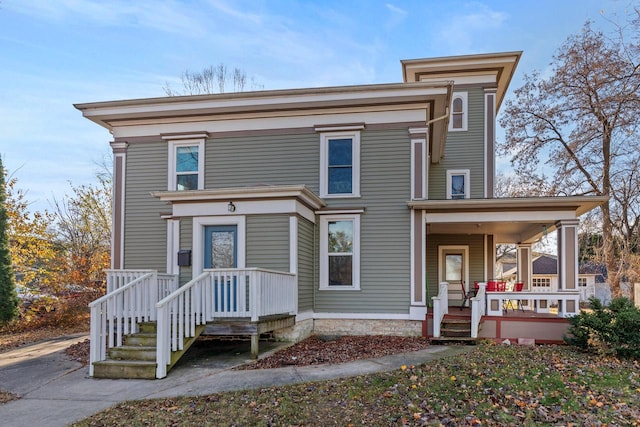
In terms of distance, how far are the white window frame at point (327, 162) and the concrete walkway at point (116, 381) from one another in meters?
3.92

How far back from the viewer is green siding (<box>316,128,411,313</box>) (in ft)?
33.6

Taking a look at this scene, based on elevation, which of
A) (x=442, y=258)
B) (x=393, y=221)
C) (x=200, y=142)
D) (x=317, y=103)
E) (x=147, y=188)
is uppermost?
(x=317, y=103)

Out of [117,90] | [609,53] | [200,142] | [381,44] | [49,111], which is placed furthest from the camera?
[117,90]

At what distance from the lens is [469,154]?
1438 centimetres

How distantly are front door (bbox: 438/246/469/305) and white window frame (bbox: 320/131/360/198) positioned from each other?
4.83 metres

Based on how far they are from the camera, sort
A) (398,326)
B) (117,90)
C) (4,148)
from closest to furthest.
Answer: (398,326) < (4,148) < (117,90)

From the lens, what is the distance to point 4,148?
1320 centimetres

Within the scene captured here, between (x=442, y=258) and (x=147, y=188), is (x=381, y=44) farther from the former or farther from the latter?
(x=147, y=188)

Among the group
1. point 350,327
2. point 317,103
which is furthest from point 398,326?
point 317,103

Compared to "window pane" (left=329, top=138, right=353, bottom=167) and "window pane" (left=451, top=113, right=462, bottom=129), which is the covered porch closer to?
"window pane" (left=329, top=138, right=353, bottom=167)

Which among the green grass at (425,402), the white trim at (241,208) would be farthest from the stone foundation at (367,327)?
the green grass at (425,402)

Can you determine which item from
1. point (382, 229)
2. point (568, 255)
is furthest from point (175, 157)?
point (568, 255)

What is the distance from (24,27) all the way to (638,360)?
1371 centimetres

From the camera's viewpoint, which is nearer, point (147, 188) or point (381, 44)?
point (147, 188)
